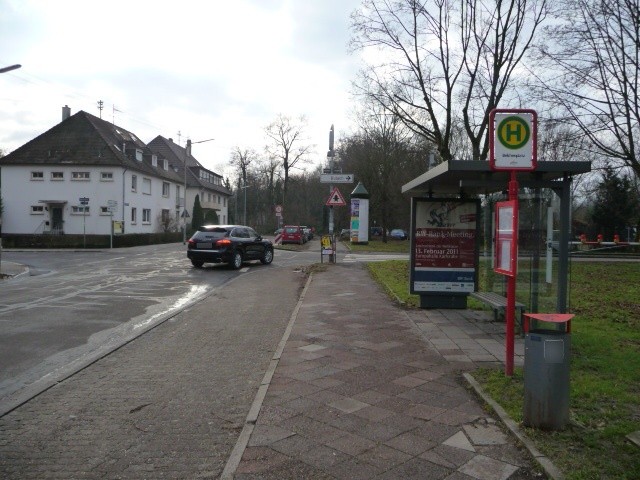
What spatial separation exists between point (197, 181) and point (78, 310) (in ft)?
194

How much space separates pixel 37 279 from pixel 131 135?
4168 cm

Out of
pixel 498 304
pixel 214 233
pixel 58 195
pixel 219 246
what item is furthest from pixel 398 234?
pixel 498 304

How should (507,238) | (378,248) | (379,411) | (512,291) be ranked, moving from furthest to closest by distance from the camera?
(378,248), (507,238), (512,291), (379,411)

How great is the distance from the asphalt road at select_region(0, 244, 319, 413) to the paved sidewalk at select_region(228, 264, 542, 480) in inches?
106

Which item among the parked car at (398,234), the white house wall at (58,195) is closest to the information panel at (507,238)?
the white house wall at (58,195)

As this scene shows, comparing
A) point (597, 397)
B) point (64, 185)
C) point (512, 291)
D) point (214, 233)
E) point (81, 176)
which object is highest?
point (81, 176)

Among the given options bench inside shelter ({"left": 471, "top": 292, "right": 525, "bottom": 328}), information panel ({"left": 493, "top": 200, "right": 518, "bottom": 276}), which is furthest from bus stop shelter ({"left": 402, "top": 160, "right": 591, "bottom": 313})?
bench inside shelter ({"left": 471, "top": 292, "right": 525, "bottom": 328})

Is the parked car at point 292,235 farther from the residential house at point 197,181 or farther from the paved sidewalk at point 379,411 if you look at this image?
the paved sidewalk at point 379,411

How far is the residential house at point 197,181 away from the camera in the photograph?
6712 cm

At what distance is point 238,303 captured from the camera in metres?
12.9

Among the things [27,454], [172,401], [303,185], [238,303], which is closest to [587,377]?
[172,401]

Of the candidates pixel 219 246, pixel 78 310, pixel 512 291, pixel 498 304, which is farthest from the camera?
pixel 219 246

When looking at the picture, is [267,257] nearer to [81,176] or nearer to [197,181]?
[81,176]

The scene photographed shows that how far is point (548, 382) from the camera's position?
470 cm
